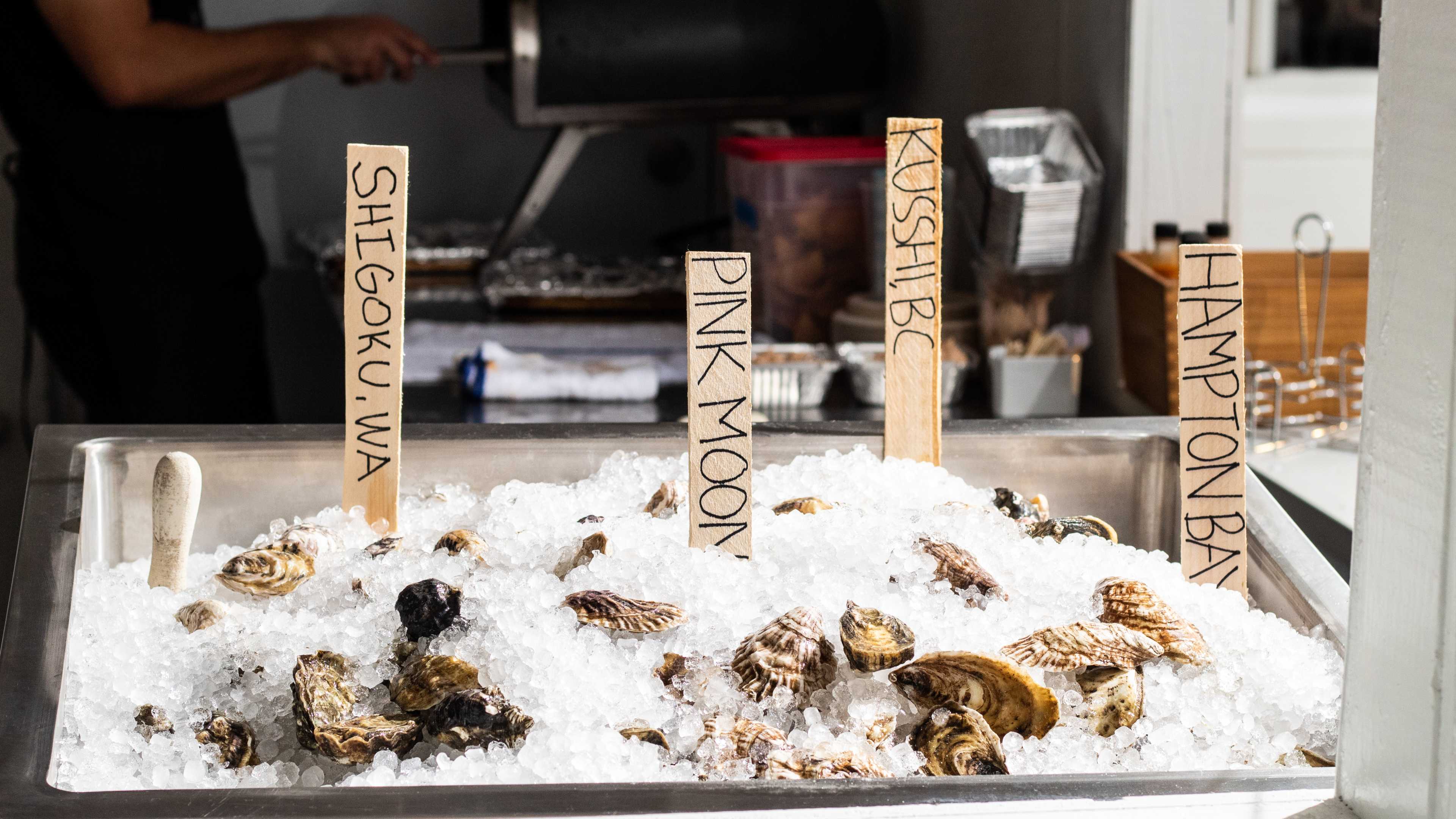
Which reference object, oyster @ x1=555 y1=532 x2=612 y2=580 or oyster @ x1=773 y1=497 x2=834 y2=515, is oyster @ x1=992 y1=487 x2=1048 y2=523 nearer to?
oyster @ x1=773 y1=497 x2=834 y2=515

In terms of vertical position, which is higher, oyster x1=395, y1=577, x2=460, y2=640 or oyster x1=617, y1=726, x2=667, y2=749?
oyster x1=395, y1=577, x2=460, y2=640

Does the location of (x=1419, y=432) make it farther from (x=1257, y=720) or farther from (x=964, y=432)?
(x=964, y=432)

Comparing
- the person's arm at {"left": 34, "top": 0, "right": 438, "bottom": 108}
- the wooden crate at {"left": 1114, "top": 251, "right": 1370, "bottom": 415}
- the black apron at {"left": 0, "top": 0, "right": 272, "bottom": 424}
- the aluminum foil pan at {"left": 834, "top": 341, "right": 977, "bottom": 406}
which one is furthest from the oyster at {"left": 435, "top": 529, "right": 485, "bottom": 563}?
the black apron at {"left": 0, "top": 0, "right": 272, "bottom": 424}

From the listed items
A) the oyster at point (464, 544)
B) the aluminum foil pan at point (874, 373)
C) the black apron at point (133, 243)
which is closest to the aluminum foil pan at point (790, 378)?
the aluminum foil pan at point (874, 373)

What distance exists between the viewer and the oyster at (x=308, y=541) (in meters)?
0.69

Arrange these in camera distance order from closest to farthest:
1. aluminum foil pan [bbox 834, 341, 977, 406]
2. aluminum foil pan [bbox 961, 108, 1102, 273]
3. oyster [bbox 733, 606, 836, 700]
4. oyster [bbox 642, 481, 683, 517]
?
oyster [bbox 733, 606, 836, 700]
oyster [bbox 642, 481, 683, 517]
aluminum foil pan [bbox 961, 108, 1102, 273]
aluminum foil pan [bbox 834, 341, 977, 406]

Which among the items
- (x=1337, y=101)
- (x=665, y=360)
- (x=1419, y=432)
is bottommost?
(x=665, y=360)

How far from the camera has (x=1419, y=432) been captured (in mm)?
425

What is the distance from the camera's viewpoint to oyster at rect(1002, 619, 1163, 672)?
0.55 metres

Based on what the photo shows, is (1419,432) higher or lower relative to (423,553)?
higher

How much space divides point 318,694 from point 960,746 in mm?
274

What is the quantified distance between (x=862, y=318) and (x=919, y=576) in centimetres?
125

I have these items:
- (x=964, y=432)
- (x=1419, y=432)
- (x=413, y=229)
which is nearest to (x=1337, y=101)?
(x=964, y=432)

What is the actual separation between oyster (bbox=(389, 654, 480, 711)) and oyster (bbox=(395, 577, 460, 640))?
25mm
